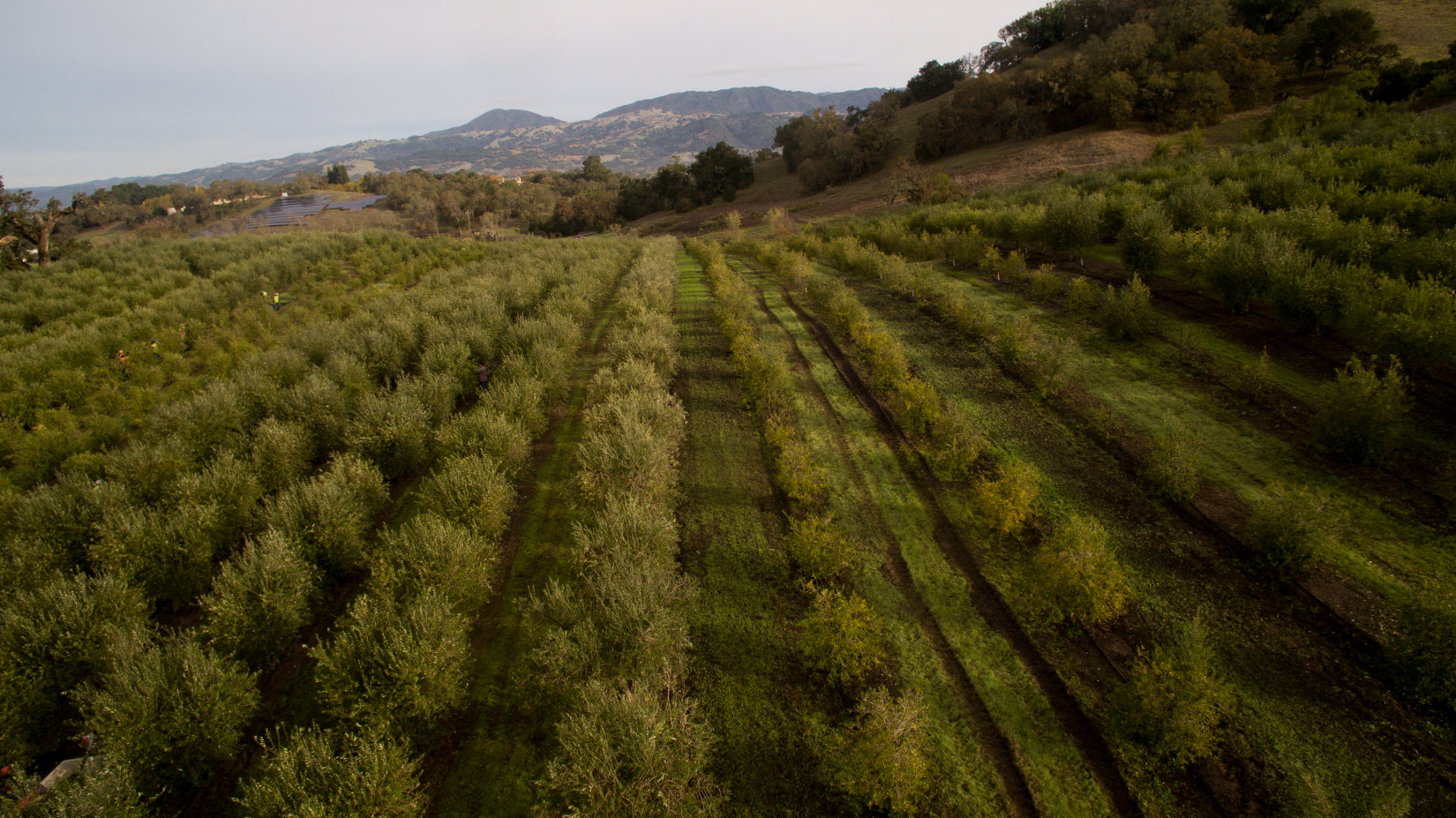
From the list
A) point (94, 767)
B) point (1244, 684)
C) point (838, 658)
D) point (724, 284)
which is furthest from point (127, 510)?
point (724, 284)

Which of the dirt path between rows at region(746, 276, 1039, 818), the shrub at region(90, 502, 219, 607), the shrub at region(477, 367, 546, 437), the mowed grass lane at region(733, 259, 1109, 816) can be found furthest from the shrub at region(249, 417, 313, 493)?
the dirt path between rows at region(746, 276, 1039, 818)

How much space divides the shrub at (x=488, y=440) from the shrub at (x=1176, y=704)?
13952 millimetres

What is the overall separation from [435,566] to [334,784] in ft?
12.4

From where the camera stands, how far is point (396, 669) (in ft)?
25.6

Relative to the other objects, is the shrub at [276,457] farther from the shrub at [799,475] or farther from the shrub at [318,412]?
the shrub at [799,475]

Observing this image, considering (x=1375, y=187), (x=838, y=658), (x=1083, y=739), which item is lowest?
(x=1083, y=739)

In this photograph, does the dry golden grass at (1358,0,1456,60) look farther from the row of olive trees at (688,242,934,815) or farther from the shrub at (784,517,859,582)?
the shrub at (784,517,859,582)

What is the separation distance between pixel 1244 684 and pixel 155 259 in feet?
226

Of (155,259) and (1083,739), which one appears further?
(155,259)

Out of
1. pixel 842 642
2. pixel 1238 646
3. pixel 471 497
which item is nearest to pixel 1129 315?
pixel 1238 646

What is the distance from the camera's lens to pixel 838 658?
8.52m

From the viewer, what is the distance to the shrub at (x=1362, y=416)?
11281 millimetres

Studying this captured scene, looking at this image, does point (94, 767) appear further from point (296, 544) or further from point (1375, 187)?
point (1375, 187)

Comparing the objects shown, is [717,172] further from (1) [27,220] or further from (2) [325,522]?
(2) [325,522]
